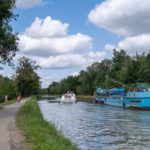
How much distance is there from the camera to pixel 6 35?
1534 inches

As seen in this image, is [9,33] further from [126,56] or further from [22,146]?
[126,56]

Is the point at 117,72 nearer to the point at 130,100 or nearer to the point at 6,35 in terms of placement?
the point at 130,100

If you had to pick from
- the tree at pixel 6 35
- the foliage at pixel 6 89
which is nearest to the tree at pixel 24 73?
the foliage at pixel 6 89

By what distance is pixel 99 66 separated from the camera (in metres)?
181

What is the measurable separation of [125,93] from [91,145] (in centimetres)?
5708

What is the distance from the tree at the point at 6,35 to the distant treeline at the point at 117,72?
170 ft

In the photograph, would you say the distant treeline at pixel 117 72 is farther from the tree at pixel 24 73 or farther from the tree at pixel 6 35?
the tree at pixel 6 35

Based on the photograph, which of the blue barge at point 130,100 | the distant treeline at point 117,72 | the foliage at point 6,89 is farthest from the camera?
the distant treeline at point 117,72

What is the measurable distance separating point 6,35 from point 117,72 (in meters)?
103

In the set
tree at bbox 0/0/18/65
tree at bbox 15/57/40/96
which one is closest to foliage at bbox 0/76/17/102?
tree at bbox 15/57/40/96

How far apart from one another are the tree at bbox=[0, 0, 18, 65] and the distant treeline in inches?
2039

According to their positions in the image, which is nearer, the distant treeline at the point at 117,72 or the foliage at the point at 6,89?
the foliage at the point at 6,89

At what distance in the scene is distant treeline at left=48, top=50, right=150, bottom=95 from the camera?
113 metres

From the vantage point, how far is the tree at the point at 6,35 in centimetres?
3600
